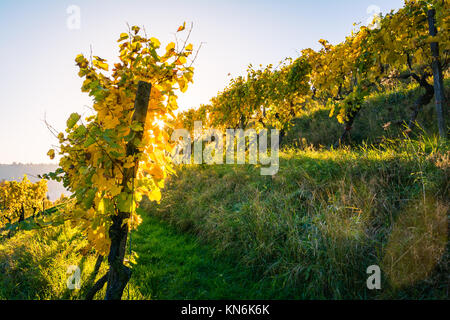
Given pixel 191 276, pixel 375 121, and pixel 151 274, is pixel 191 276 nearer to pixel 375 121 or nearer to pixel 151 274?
pixel 151 274

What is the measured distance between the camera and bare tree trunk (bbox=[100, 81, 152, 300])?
1631 millimetres

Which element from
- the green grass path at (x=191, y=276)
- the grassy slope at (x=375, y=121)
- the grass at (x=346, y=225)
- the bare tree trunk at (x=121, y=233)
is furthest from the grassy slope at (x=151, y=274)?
the grassy slope at (x=375, y=121)

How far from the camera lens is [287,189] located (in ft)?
13.3

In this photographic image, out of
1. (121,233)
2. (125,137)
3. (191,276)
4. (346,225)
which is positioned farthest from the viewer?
(191,276)

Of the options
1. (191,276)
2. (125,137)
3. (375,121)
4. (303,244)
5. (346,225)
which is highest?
(375,121)

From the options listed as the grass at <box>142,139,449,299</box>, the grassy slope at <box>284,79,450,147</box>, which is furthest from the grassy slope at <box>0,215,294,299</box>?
the grassy slope at <box>284,79,450,147</box>

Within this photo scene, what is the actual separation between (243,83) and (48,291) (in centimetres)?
791

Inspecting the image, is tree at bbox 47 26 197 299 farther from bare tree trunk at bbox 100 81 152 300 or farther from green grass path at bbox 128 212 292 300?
green grass path at bbox 128 212 292 300

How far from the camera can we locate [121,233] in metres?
1.78

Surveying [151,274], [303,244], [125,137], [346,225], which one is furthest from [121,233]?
[346,225]

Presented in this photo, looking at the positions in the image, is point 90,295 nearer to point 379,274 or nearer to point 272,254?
point 272,254

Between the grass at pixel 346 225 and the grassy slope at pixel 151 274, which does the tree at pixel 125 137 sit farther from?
the grass at pixel 346 225

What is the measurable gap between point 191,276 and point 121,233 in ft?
5.43

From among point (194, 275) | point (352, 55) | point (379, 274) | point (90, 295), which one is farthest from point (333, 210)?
point (352, 55)
